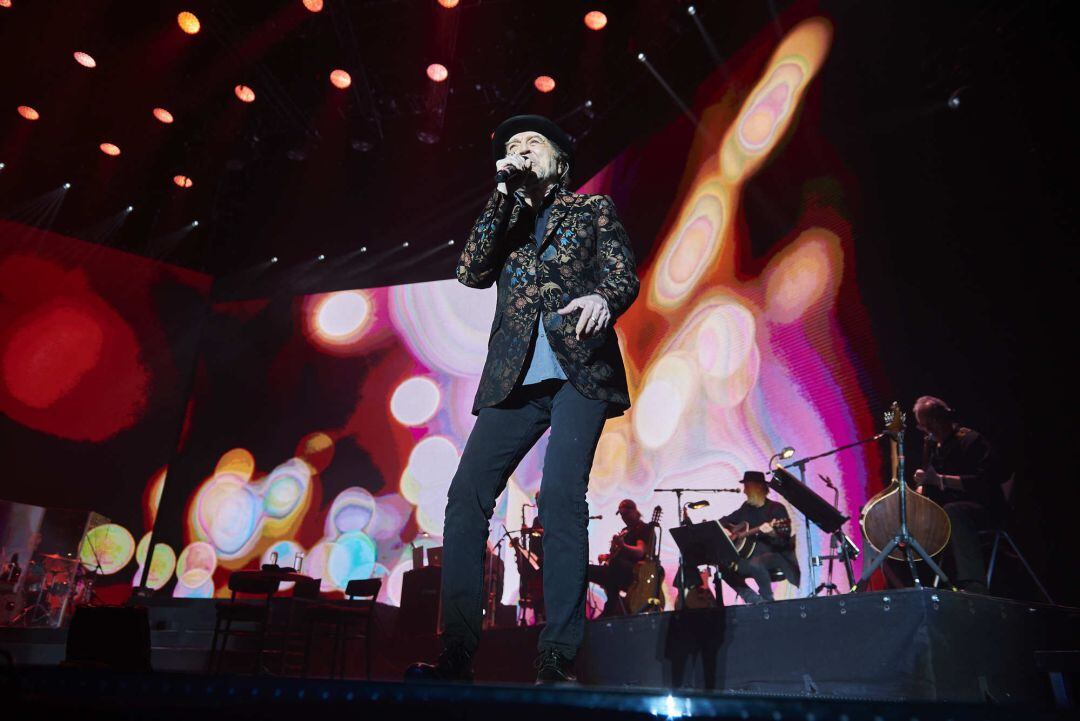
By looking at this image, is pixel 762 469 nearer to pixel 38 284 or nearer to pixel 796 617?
pixel 796 617

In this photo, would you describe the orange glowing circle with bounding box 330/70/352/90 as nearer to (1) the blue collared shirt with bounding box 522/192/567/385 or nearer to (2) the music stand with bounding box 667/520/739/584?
(2) the music stand with bounding box 667/520/739/584

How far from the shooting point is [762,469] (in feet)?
18.1

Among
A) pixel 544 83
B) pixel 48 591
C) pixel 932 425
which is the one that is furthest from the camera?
pixel 48 591

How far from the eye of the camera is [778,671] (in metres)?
2.79

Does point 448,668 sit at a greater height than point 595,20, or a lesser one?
lesser

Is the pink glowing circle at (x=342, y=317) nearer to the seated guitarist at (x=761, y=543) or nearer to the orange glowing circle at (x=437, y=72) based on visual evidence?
the orange glowing circle at (x=437, y=72)

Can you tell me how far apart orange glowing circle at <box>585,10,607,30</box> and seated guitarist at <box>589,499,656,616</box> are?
4532 millimetres

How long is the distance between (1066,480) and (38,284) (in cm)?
1054

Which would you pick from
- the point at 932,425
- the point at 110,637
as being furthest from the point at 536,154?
the point at 932,425

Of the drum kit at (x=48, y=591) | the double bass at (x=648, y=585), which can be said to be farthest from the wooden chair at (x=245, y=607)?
the double bass at (x=648, y=585)

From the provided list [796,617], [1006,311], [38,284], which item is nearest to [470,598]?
[796,617]

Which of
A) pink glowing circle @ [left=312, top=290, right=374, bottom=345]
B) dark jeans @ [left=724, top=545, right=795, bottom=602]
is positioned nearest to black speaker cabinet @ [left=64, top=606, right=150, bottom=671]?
dark jeans @ [left=724, top=545, right=795, bottom=602]

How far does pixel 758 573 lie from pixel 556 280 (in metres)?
4.10

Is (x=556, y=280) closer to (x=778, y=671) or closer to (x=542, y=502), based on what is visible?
(x=542, y=502)
